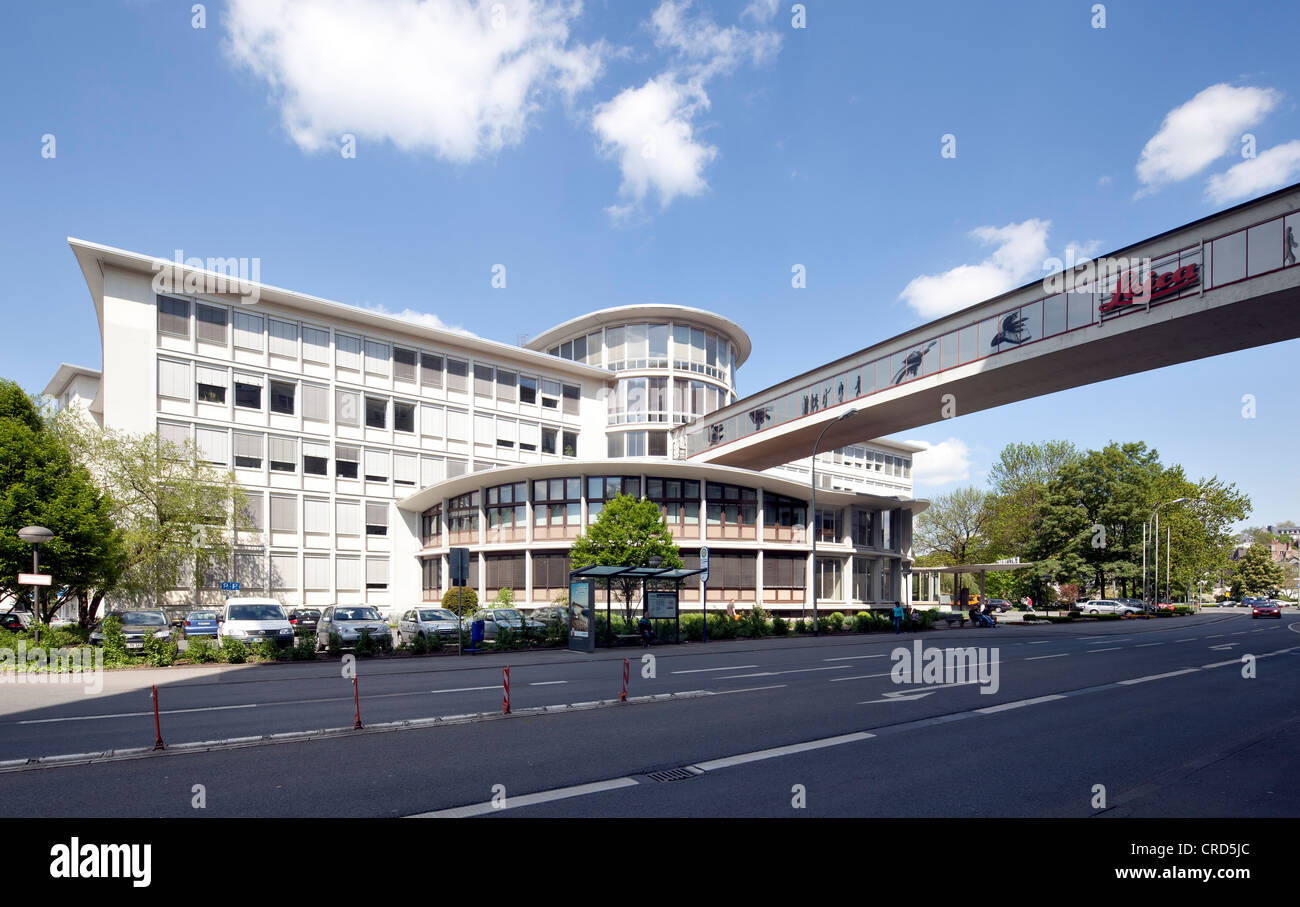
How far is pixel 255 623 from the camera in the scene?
23328mm

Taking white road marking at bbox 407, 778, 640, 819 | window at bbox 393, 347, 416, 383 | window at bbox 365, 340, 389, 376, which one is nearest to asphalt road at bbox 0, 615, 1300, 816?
white road marking at bbox 407, 778, 640, 819

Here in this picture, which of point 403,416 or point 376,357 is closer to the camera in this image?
point 376,357

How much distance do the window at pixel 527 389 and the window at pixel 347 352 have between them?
37.8ft

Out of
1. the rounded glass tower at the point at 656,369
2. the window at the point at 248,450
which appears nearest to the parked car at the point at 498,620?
the window at the point at 248,450

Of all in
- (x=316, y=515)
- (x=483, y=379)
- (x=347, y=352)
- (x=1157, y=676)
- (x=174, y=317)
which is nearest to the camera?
(x=1157, y=676)

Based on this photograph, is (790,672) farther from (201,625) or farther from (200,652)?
(201,625)

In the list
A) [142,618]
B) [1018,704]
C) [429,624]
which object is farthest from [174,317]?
[1018,704]

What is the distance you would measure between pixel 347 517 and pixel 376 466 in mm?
3619

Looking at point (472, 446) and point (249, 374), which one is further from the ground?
point (249, 374)

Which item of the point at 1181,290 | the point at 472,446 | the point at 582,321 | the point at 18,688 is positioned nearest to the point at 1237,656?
the point at 1181,290

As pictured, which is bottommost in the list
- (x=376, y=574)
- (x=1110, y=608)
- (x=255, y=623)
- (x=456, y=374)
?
(x=1110, y=608)
